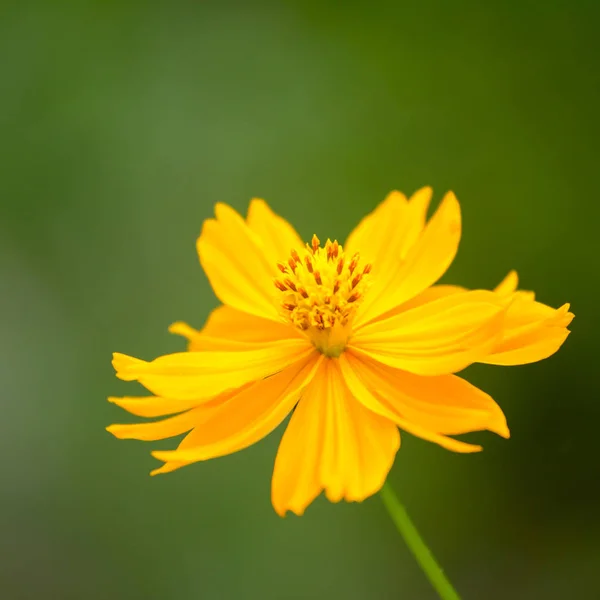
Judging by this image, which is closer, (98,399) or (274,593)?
(274,593)

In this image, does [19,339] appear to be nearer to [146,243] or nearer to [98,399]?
[98,399]

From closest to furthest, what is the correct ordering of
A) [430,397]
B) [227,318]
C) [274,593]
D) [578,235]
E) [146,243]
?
[430,397], [227,318], [274,593], [578,235], [146,243]

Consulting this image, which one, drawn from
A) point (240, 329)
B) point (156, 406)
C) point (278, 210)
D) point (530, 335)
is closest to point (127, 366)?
point (156, 406)

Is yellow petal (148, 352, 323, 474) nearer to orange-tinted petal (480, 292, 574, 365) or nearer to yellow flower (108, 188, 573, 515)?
yellow flower (108, 188, 573, 515)

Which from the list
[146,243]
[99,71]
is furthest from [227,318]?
[99,71]

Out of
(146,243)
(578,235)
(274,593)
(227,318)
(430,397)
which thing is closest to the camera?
(430,397)

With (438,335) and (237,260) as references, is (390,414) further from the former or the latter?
(237,260)

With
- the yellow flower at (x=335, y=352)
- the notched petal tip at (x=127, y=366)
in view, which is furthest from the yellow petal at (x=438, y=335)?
the notched petal tip at (x=127, y=366)

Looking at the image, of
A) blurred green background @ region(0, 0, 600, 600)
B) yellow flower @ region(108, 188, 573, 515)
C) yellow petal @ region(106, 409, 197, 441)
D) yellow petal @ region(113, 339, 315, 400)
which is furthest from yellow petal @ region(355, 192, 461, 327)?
blurred green background @ region(0, 0, 600, 600)
